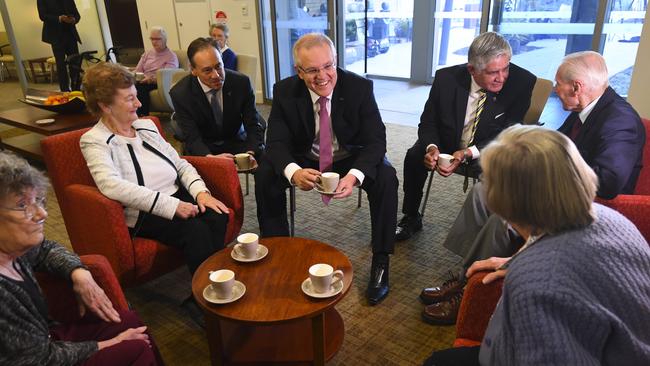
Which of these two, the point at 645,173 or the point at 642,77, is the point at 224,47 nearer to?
the point at 642,77

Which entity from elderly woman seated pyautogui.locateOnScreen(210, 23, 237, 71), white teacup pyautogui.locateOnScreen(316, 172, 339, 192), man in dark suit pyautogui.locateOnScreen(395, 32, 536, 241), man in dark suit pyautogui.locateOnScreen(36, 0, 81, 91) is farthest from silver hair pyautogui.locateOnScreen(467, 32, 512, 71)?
man in dark suit pyautogui.locateOnScreen(36, 0, 81, 91)

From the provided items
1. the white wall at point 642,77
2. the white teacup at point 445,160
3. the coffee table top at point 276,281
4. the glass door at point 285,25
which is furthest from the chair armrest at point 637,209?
the glass door at point 285,25

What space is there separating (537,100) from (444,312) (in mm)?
1444

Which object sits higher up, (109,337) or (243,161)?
(243,161)

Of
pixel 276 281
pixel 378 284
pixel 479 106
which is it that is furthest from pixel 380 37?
pixel 276 281

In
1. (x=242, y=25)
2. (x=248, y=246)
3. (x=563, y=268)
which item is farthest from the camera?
(x=242, y=25)

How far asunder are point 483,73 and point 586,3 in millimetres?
2759

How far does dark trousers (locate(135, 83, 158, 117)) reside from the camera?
5.06 metres

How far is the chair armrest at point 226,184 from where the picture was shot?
2232 millimetres

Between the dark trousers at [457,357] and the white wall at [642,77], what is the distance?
100 inches

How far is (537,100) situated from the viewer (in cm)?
273

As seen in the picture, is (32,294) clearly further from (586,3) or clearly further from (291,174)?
(586,3)

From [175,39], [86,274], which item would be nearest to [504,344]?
[86,274]

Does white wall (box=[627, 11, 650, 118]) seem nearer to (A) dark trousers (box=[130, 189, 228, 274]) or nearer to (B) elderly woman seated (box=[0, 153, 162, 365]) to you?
(A) dark trousers (box=[130, 189, 228, 274])
